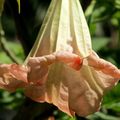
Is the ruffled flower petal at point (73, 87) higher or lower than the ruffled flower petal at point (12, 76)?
lower

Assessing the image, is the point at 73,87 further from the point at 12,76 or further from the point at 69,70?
the point at 12,76

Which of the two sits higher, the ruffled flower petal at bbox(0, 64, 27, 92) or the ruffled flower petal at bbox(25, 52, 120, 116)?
the ruffled flower petal at bbox(0, 64, 27, 92)

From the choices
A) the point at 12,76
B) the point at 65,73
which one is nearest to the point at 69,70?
the point at 65,73

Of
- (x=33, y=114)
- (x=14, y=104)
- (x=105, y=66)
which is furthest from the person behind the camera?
(x=14, y=104)

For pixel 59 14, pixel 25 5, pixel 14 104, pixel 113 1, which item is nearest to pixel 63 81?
pixel 59 14

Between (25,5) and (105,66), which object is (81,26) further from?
(25,5)
